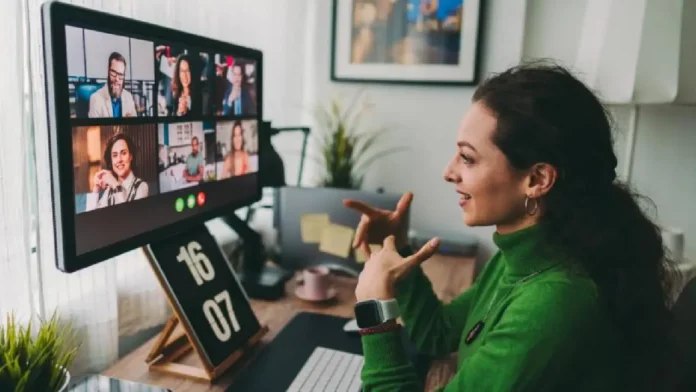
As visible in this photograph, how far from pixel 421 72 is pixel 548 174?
1083 millimetres

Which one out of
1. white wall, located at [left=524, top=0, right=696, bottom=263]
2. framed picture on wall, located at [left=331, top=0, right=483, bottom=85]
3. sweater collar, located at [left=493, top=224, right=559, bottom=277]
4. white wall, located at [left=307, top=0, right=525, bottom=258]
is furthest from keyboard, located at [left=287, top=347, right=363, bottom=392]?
white wall, located at [left=524, top=0, right=696, bottom=263]

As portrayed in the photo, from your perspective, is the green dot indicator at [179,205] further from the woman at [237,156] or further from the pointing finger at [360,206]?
the pointing finger at [360,206]

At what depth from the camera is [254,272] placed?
1535 mm

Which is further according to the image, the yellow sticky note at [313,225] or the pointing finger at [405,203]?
the yellow sticky note at [313,225]

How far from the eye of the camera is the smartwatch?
91cm

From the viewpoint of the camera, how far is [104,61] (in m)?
0.86

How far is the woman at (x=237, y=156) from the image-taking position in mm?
1234

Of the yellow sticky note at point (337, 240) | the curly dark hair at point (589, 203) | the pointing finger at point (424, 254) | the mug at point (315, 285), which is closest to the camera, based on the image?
the curly dark hair at point (589, 203)

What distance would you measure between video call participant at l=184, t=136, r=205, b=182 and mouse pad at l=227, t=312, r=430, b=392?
1.31ft

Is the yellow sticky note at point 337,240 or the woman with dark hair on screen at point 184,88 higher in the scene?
the woman with dark hair on screen at point 184,88

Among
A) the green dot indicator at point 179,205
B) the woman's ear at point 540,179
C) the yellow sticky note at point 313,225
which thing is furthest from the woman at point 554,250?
the yellow sticky note at point 313,225

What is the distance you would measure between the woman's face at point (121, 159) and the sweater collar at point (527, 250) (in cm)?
65

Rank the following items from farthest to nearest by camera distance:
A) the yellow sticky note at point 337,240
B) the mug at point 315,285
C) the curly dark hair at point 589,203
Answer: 1. the yellow sticky note at point 337,240
2. the mug at point 315,285
3. the curly dark hair at point 589,203

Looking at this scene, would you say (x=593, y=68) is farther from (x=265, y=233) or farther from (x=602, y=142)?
(x=265, y=233)
